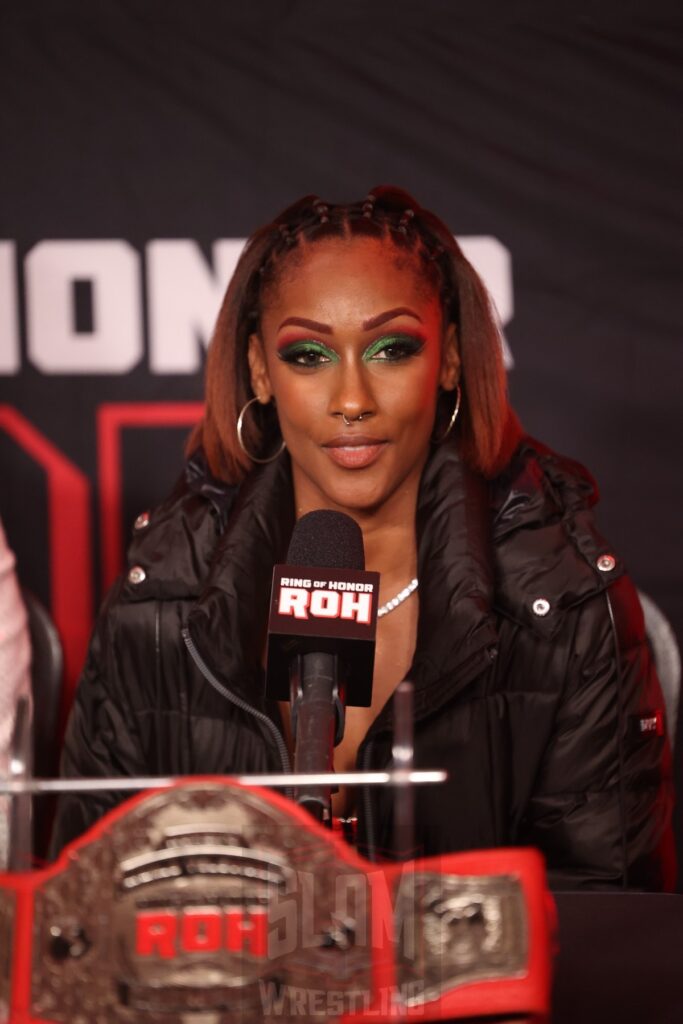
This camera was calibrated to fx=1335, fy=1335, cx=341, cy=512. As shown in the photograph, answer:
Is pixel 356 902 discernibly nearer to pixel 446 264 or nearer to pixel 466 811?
pixel 466 811

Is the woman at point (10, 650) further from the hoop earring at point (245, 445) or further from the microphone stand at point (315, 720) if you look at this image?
the microphone stand at point (315, 720)

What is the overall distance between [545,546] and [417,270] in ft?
1.30

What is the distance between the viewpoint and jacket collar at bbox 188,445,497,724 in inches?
64.4

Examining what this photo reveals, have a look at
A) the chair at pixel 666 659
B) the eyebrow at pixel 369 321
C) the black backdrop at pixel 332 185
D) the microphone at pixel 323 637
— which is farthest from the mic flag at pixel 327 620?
the black backdrop at pixel 332 185

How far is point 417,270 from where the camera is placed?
1.74 metres

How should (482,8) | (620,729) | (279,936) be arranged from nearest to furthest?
(279,936)
(620,729)
(482,8)

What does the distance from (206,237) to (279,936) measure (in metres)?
1.97

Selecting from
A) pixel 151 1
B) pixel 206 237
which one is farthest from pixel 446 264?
pixel 151 1

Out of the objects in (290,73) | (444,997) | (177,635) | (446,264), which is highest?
(290,73)

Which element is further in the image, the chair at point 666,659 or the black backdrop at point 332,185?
the black backdrop at point 332,185

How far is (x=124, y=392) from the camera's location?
2.59m

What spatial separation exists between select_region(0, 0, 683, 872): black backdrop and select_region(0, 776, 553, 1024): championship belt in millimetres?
1854

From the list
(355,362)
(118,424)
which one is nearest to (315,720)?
(355,362)

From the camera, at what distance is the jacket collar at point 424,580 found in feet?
5.37
